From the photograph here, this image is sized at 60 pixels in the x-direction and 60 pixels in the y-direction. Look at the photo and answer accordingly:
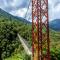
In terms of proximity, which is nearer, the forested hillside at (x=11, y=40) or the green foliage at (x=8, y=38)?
the forested hillside at (x=11, y=40)

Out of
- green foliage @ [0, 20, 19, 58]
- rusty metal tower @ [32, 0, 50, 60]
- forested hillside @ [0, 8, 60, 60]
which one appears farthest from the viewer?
green foliage @ [0, 20, 19, 58]

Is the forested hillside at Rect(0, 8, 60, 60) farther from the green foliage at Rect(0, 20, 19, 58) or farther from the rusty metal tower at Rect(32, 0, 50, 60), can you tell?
the rusty metal tower at Rect(32, 0, 50, 60)

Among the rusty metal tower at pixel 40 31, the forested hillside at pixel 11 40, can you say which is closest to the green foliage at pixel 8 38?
the forested hillside at pixel 11 40

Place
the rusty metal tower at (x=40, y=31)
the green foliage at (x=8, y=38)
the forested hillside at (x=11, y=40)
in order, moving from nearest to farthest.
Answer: the rusty metal tower at (x=40, y=31) < the forested hillside at (x=11, y=40) < the green foliage at (x=8, y=38)

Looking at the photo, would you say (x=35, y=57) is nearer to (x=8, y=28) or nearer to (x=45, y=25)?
(x=45, y=25)

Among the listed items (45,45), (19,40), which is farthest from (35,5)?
(19,40)

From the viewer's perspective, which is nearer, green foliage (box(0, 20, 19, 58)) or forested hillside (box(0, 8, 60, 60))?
forested hillside (box(0, 8, 60, 60))

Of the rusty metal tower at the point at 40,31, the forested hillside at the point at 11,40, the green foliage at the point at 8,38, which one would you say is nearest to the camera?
A: the rusty metal tower at the point at 40,31

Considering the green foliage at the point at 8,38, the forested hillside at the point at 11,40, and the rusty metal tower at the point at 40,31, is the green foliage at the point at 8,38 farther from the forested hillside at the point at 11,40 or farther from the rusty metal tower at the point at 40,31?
the rusty metal tower at the point at 40,31

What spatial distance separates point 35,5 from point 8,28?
30695 millimetres

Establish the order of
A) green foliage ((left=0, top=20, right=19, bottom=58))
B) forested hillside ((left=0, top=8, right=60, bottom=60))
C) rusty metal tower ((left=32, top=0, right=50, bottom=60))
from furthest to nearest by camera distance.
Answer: green foliage ((left=0, top=20, right=19, bottom=58)) → forested hillside ((left=0, top=8, right=60, bottom=60)) → rusty metal tower ((left=32, top=0, right=50, bottom=60))

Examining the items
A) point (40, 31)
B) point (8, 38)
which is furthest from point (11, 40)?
point (40, 31)

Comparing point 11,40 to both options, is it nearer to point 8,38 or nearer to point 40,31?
point 8,38

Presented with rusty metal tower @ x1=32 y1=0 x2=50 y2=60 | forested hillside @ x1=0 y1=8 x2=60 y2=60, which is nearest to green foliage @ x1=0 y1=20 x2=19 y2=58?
forested hillside @ x1=0 y1=8 x2=60 y2=60
